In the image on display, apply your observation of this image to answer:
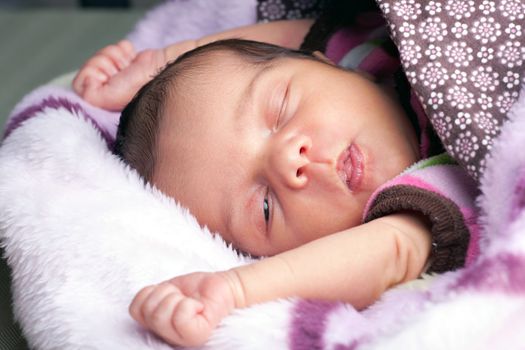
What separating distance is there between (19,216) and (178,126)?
22 cm

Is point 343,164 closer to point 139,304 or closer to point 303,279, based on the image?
point 303,279

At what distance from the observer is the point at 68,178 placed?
101cm

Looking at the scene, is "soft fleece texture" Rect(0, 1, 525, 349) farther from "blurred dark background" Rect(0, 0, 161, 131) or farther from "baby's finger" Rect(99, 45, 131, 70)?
"blurred dark background" Rect(0, 0, 161, 131)

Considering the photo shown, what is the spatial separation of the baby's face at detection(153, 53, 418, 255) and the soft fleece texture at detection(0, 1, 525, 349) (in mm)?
53

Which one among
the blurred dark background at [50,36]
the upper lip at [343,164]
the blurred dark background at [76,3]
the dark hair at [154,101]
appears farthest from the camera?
the blurred dark background at [76,3]

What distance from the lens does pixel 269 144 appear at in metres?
0.94

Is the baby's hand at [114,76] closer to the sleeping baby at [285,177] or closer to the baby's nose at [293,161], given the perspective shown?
the sleeping baby at [285,177]

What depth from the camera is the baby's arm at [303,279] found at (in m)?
0.72

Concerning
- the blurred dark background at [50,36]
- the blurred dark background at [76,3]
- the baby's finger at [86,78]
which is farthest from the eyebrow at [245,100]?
the blurred dark background at [76,3]

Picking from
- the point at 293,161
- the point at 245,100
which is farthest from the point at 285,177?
the point at 245,100

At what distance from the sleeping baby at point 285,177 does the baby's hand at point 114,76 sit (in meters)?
0.19

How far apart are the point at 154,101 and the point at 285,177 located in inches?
9.3

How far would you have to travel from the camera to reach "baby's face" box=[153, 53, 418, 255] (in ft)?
3.03

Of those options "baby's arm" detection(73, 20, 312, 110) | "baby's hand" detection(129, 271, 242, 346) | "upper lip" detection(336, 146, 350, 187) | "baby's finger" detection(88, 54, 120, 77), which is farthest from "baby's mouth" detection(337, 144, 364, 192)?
"baby's finger" detection(88, 54, 120, 77)
